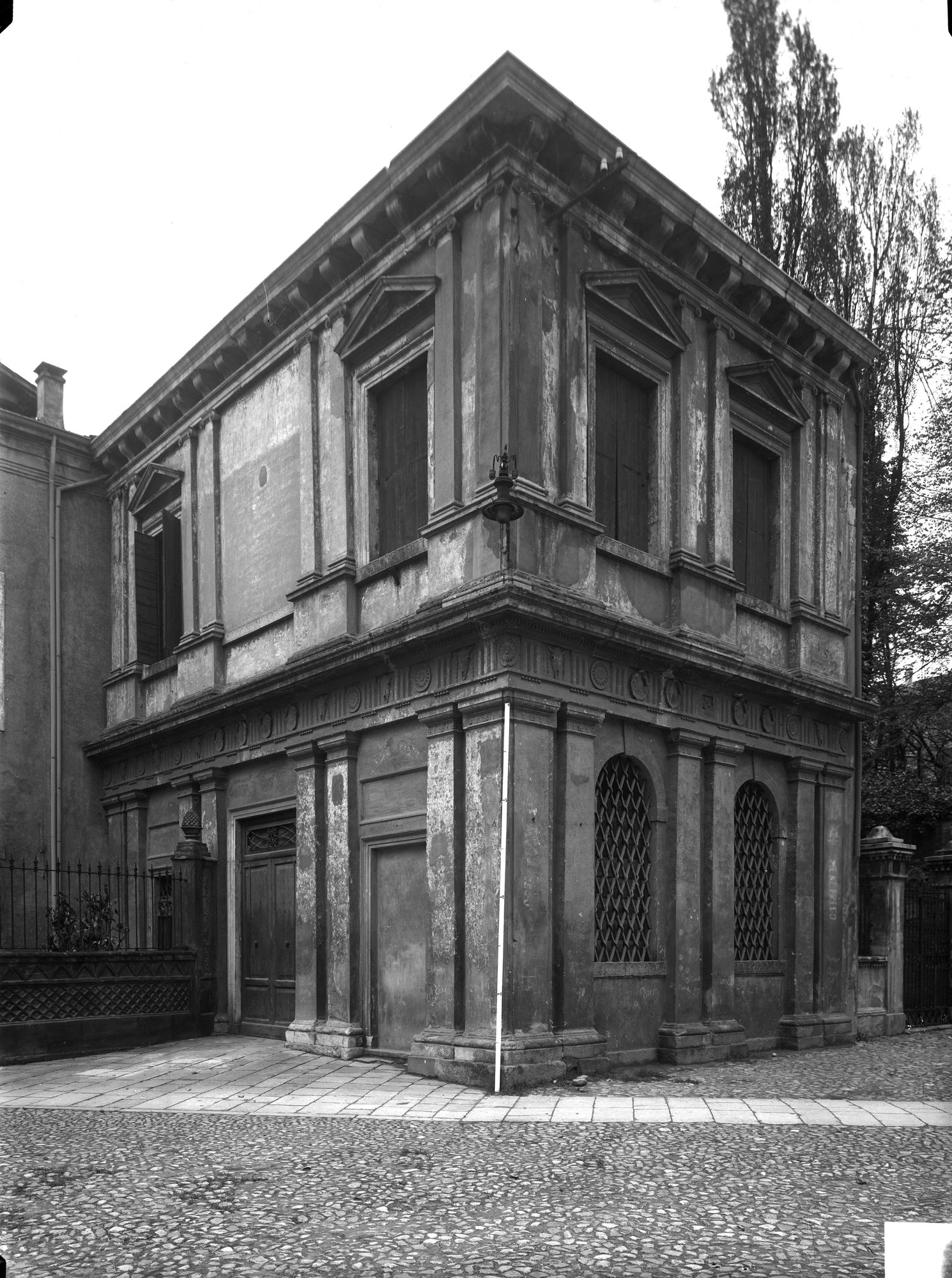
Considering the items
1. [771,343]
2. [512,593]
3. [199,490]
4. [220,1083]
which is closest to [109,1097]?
[220,1083]

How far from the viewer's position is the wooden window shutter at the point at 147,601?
A: 16391mm

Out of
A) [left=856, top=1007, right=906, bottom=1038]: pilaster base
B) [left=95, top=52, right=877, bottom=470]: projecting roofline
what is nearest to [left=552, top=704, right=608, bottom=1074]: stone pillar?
[left=95, top=52, right=877, bottom=470]: projecting roofline

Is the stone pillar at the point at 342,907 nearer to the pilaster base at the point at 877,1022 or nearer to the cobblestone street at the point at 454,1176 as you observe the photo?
the cobblestone street at the point at 454,1176

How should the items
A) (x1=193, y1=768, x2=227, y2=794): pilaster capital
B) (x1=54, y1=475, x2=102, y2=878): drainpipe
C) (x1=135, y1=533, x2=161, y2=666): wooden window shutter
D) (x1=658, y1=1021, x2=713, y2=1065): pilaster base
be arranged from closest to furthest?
1. (x1=658, y1=1021, x2=713, y2=1065): pilaster base
2. (x1=193, y1=768, x2=227, y2=794): pilaster capital
3. (x1=135, y1=533, x2=161, y2=666): wooden window shutter
4. (x1=54, y1=475, x2=102, y2=878): drainpipe

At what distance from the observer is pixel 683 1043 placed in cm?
1105

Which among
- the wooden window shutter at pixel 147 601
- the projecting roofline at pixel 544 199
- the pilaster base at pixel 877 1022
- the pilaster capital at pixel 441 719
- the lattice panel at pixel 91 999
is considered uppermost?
the projecting roofline at pixel 544 199

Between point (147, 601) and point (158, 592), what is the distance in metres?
0.20

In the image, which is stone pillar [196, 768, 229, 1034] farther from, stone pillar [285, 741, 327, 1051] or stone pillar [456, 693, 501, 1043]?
stone pillar [456, 693, 501, 1043]

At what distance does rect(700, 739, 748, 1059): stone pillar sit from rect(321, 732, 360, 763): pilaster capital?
373cm

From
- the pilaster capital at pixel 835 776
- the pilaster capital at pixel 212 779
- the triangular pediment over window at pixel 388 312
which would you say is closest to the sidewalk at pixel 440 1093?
the pilaster capital at pixel 835 776

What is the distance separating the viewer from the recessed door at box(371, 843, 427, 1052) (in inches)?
426

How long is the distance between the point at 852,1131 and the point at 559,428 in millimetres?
6396

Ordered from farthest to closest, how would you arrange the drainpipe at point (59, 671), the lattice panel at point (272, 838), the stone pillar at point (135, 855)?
1. the drainpipe at point (59, 671)
2. the stone pillar at point (135, 855)
3. the lattice panel at point (272, 838)

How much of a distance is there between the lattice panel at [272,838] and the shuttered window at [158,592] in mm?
Result: 3587
